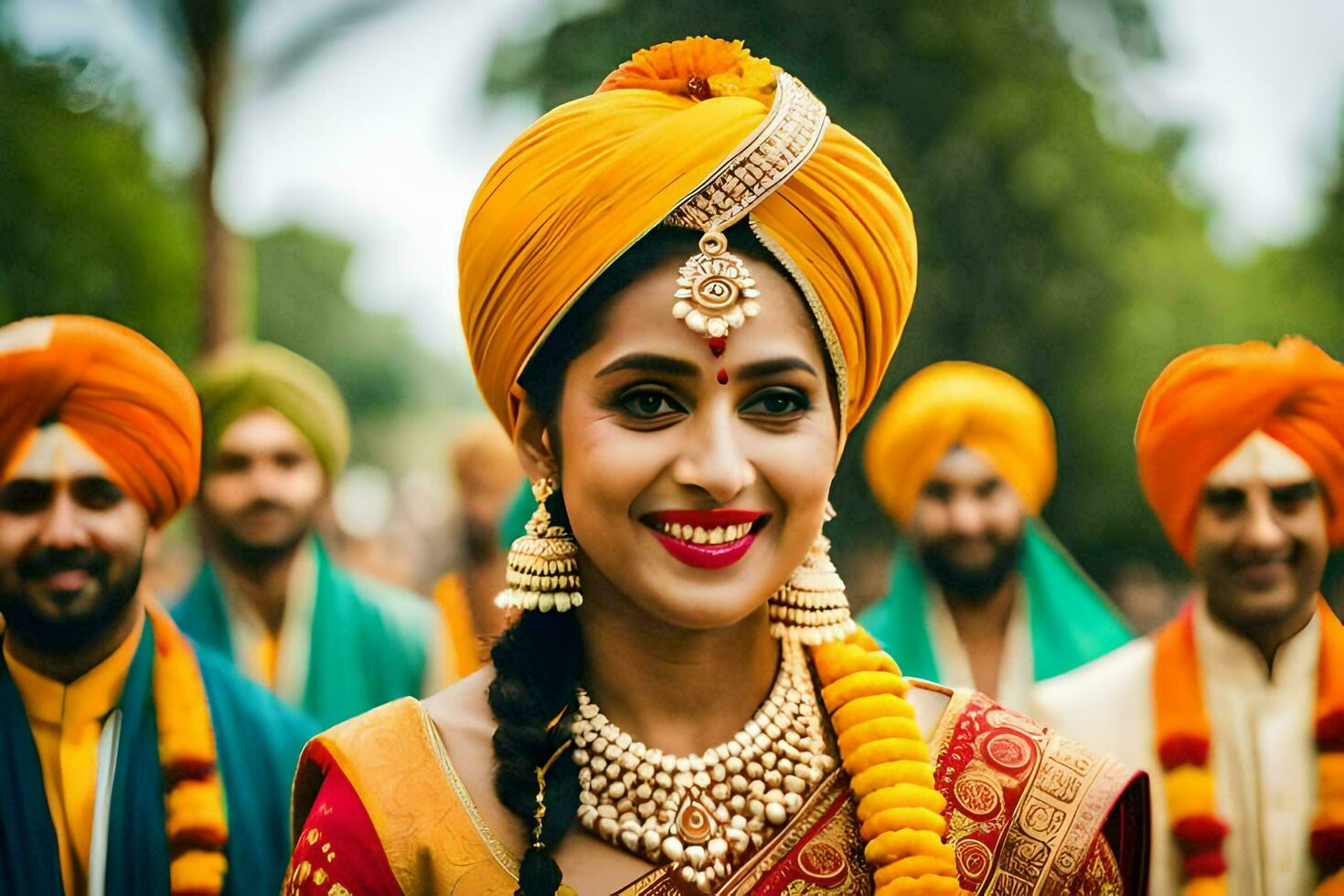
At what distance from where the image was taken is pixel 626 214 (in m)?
2.49

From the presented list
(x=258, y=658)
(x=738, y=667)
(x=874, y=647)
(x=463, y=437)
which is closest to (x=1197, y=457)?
(x=874, y=647)

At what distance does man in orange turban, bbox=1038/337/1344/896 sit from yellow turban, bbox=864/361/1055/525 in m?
2.34

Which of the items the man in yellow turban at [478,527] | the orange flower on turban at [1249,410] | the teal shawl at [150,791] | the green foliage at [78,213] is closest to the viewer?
the teal shawl at [150,791]

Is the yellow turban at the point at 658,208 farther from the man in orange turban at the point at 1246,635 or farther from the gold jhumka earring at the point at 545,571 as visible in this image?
the man in orange turban at the point at 1246,635

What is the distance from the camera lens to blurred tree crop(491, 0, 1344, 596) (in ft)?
50.0

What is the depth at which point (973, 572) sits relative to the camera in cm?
615

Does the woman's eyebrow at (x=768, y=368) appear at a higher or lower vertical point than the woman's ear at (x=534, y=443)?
higher

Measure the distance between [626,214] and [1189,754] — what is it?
2.20 metres

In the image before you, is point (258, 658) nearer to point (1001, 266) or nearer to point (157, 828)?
point (157, 828)

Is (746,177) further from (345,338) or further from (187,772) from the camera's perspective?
(345,338)

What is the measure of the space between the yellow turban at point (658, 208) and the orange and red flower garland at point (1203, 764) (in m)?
1.62

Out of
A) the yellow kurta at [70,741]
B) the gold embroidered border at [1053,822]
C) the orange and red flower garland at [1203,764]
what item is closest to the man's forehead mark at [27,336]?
the yellow kurta at [70,741]

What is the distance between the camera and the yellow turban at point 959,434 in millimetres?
6309

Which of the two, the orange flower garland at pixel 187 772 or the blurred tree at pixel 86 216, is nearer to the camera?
the orange flower garland at pixel 187 772
